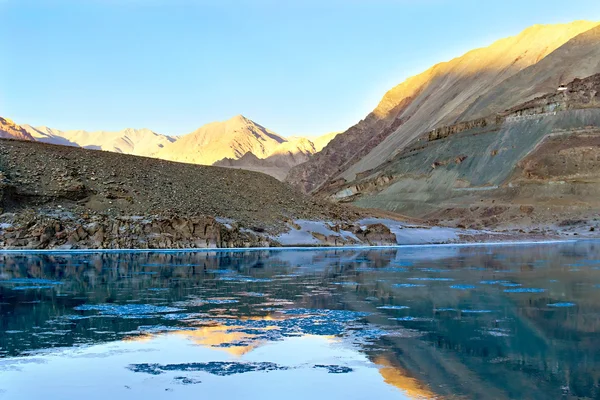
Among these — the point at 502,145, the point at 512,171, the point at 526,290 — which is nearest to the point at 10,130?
the point at 502,145

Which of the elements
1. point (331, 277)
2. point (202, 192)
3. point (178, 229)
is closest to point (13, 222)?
point (178, 229)

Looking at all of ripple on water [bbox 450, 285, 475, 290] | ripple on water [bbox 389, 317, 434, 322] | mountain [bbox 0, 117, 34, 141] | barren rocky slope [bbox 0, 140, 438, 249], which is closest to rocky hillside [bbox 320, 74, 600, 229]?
barren rocky slope [bbox 0, 140, 438, 249]

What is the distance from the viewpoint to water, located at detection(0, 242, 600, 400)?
25.4 feet

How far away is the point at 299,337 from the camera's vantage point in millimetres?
10719

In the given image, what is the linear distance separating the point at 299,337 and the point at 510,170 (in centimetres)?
7261

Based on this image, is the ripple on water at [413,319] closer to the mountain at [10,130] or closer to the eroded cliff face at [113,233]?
the eroded cliff face at [113,233]

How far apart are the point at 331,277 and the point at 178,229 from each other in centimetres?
1856

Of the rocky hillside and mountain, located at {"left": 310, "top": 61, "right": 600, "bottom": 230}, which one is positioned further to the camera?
the rocky hillside

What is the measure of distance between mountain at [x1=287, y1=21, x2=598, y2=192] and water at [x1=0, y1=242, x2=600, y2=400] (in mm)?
82766

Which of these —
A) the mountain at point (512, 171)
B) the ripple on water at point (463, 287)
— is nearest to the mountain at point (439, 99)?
the mountain at point (512, 171)

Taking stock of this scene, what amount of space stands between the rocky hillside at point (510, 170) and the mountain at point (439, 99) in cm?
920

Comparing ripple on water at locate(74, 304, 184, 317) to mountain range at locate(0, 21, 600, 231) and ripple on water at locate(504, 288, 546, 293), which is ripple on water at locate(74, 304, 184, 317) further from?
mountain range at locate(0, 21, 600, 231)

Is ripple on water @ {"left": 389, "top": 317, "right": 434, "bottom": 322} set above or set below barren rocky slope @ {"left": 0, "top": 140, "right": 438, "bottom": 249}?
below

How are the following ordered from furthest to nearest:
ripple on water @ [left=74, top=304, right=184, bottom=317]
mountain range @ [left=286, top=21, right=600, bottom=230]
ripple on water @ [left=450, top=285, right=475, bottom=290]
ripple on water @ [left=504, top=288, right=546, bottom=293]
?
mountain range @ [left=286, top=21, right=600, bottom=230]
ripple on water @ [left=450, top=285, right=475, bottom=290]
ripple on water @ [left=504, top=288, right=546, bottom=293]
ripple on water @ [left=74, top=304, right=184, bottom=317]
